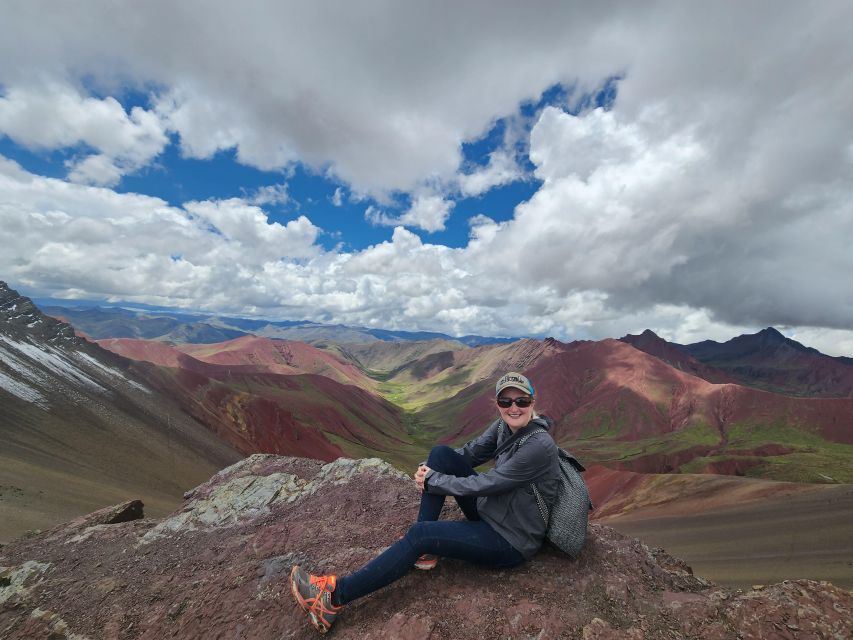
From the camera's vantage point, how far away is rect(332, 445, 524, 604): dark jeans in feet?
19.8

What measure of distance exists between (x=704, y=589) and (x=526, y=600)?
134 inches

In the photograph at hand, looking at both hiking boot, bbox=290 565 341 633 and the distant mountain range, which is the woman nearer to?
hiking boot, bbox=290 565 341 633

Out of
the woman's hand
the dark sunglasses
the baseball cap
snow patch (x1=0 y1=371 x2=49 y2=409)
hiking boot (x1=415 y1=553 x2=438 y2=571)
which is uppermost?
the baseball cap

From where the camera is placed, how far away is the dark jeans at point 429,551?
603 cm

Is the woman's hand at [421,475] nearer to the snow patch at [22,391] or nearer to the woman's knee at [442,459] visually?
the woman's knee at [442,459]

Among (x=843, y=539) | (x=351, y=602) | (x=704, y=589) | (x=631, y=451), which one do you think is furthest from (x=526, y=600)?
(x=631, y=451)

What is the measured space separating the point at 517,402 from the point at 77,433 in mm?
56528

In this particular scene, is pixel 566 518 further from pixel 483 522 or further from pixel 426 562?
pixel 426 562

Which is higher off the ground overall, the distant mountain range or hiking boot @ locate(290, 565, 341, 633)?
hiking boot @ locate(290, 565, 341, 633)

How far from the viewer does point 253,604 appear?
7.38 m

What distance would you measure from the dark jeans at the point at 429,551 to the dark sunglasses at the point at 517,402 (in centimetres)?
186

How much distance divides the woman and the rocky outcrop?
1.63 feet

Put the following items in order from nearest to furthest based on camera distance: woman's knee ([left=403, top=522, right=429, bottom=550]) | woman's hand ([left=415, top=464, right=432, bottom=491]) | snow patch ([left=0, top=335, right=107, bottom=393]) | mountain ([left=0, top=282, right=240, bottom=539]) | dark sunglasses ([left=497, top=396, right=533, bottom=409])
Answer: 1. woman's knee ([left=403, top=522, right=429, bottom=550])
2. dark sunglasses ([left=497, top=396, right=533, bottom=409])
3. woman's hand ([left=415, top=464, right=432, bottom=491])
4. mountain ([left=0, top=282, right=240, bottom=539])
5. snow patch ([left=0, top=335, right=107, bottom=393])

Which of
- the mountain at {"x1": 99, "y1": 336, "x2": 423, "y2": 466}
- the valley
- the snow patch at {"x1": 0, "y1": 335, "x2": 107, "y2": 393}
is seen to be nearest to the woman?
the valley
